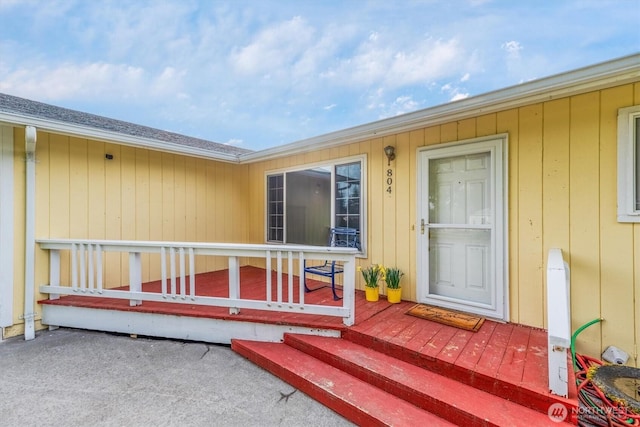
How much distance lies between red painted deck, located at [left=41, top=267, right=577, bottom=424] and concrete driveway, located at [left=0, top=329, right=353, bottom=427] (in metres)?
0.43

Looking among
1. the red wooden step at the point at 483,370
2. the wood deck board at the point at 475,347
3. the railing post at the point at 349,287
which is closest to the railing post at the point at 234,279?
the railing post at the point at 349,287

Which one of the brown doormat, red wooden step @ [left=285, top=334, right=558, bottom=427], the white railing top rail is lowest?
red wooden step @ [left=285, top=334, right=558, bottom=427]

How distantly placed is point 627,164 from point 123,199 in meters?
5.59

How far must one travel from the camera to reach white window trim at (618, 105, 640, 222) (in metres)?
2.17

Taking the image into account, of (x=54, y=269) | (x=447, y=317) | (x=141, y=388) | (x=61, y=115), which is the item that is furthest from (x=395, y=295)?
(x=61, y=115)

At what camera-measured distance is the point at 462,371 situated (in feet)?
6.36

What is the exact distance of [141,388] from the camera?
2.27 meters

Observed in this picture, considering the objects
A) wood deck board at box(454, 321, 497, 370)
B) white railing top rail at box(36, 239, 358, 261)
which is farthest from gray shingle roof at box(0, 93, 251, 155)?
wood deck board at box(454, 321, 497, 370)

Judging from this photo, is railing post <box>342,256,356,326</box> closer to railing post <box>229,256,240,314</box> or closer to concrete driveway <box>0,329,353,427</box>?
concrete driveway <box>0,329,353,427</box>

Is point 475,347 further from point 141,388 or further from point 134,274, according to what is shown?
point 134,274

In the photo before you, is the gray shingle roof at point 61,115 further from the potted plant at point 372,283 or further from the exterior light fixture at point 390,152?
the potted plant at point 372,283

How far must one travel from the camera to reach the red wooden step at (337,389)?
5.77 ft

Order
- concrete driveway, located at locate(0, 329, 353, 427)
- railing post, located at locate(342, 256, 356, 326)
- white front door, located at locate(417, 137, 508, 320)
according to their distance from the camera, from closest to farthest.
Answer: concrete driveway, located at locate(0, 329, 353, 427) < railing post, located at locate(342, 256, 356, 326) < white front door, located at locate(417, 137, 508, 320)

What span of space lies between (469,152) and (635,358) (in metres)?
2.15
